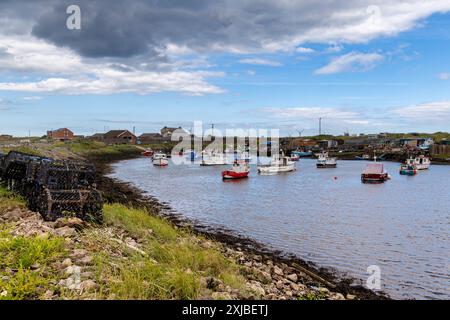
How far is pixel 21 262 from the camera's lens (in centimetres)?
760

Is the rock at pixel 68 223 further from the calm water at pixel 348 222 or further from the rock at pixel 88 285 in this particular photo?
the calm water at pixel 348 222

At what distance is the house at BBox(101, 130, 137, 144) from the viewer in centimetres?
14738

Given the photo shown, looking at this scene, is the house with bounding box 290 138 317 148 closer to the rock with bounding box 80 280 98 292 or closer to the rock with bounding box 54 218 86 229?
the rock with bounding box 54 218 86 229

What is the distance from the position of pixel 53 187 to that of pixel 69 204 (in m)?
2.24

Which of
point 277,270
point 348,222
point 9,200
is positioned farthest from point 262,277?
point 348,222

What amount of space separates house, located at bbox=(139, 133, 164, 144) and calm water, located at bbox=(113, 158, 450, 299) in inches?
4774

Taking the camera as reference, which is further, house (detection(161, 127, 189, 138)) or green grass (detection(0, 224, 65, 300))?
house (detection(161, 127, 189, 138))

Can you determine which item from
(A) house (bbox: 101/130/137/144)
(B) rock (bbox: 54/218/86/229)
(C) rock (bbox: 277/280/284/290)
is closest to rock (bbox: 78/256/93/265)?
(B) rock (bbox: 54/218/86/229)

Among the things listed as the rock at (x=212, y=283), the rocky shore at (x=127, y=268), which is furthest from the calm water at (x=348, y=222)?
the rock at (x=212, y=283)

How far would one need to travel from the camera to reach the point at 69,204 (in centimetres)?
1194

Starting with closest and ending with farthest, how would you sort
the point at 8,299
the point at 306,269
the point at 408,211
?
the point at 8,299 → the point at 306,269 → the point at 408,211
